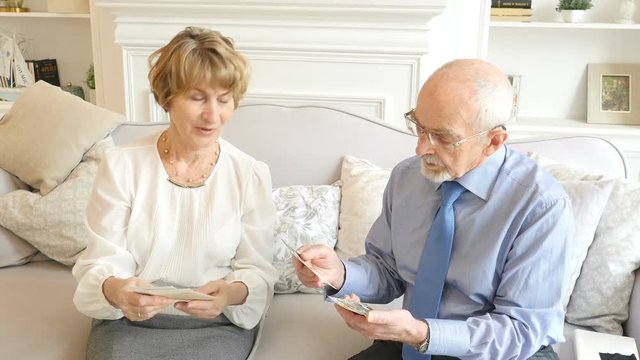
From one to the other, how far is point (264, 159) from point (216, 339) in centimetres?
75

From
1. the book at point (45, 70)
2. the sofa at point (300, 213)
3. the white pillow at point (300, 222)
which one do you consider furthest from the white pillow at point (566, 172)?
the book at point (45, 70)

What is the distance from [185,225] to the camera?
1629 millimetres

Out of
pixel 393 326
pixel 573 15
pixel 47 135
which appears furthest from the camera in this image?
pixel 573 15

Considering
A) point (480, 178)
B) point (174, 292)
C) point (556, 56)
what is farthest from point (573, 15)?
point (174, 292)

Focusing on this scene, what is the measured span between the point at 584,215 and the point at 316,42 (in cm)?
170

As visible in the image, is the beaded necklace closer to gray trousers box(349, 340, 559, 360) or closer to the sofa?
the sofa

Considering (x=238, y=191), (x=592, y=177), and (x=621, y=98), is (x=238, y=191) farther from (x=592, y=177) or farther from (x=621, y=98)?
(x=621, y=98)

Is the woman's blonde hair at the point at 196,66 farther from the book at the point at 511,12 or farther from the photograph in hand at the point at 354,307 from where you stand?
the book at the point at 511,12

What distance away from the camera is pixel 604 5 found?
3.41 meters

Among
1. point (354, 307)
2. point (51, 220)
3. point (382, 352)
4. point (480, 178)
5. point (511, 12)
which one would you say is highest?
point (511, 12)

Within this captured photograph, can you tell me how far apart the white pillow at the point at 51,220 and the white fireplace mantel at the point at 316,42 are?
1.21 metres

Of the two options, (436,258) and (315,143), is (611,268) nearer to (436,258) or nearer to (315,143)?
(436,258)

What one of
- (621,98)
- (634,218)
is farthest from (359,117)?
(621,98)

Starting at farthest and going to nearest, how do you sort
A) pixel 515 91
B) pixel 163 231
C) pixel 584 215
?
pixel 515 91 < pixel 584 215 < pixel 163 231
